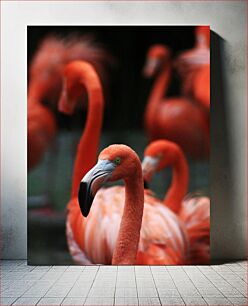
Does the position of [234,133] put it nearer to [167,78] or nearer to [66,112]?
[167,78]

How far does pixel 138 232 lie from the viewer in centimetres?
503

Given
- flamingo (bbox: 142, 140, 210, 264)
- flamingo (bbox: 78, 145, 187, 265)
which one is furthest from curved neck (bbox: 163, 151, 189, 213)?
flamingo (bbox: 78, 145, 187, 265)

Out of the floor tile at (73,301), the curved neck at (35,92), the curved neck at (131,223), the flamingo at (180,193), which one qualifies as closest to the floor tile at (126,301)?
the floor tile at (73,301)

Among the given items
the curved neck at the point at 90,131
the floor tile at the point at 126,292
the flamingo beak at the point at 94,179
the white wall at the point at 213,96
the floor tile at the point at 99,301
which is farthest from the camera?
the white wall at the point at 213,96

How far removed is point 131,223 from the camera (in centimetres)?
503

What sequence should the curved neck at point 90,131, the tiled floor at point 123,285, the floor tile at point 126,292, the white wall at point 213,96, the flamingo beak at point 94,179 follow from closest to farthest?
the tiled floor at point 123,285 → the floor tile at point 126,292 → the flamingo beak at point 94,179 → the curved neck at point 90,131 → the white wall at point 213,96

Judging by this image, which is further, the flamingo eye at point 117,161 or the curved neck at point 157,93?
the curved neck at point 157,93

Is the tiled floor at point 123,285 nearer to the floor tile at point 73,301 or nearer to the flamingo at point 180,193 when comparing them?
the floor tile at point 73,301

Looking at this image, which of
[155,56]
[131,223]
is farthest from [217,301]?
[155,56]

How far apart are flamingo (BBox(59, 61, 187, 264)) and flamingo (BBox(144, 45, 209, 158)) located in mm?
379

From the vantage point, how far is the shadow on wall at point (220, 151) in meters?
5.42

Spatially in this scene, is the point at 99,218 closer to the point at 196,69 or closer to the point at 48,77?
the point at 48,77

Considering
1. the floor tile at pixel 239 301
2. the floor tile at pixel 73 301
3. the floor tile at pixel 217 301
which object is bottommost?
the floor tile at pixel 239 301

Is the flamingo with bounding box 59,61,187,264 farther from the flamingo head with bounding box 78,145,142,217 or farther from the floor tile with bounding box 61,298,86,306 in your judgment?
the floor tile with bounding box 61,298,86,306
